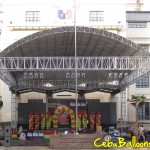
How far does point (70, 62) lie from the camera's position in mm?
30641

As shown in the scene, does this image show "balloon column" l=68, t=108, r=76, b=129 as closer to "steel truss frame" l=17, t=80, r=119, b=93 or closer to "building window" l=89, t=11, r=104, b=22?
"steel truss frame" l=17, t=80, r=119, b=93

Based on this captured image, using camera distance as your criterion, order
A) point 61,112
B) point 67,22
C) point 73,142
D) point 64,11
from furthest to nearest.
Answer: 1. point 64,11
2. point 67,22
3. point 61,112
4. point 73,142

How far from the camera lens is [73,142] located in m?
28.1

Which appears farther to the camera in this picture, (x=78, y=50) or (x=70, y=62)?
(x=78, y=50)

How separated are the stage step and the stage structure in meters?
5.11

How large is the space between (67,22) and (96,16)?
12.1 feet

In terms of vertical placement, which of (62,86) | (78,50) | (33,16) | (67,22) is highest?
(33,16)

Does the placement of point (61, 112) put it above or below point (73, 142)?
above

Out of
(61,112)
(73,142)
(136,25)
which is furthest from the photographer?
(136,25)

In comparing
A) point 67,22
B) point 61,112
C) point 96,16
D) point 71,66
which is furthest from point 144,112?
point 71,66

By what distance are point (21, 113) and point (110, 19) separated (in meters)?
15.2

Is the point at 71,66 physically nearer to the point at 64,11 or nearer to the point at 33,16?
the point at 64,11

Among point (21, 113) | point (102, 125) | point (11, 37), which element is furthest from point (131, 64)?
point (11, 37)

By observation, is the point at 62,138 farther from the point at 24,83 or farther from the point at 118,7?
the point at 118,7
